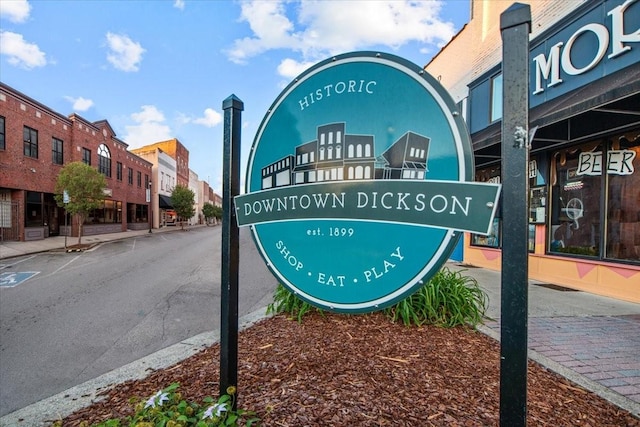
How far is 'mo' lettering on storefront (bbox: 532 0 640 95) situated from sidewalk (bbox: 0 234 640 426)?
4.47 metres

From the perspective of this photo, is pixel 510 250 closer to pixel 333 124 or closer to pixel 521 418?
pixel 521 418

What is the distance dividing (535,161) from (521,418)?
330 inches

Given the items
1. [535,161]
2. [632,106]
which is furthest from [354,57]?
[535,161]

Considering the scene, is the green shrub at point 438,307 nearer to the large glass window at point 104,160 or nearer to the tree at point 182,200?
the large glass window at point 104,160

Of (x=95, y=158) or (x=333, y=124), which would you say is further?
(x=95, y=158)

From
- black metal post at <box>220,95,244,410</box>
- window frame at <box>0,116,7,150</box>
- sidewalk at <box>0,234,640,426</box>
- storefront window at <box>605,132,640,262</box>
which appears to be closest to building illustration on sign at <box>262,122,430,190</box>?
black metal post at <box>220,95,244,410</box>

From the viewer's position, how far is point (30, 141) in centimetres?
1825

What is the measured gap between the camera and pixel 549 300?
232 inches

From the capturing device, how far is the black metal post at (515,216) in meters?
1.26

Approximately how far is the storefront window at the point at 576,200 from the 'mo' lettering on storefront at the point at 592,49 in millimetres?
1576

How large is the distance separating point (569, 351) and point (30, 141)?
79.3 feet

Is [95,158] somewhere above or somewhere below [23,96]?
below

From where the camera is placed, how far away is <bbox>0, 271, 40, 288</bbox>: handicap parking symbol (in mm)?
7692

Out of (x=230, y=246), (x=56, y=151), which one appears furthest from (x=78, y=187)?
(x=230, y=246)
